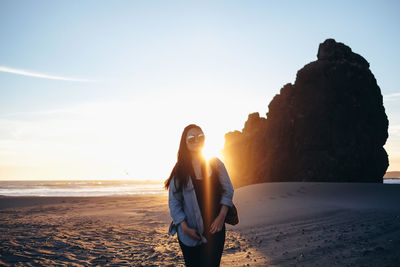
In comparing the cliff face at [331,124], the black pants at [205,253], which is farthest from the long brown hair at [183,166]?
the cliff face at [331,124]

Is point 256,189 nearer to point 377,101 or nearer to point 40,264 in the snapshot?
point 40,264

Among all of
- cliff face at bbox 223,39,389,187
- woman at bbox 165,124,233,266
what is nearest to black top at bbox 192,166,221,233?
woman at bbox 165,124,233,266

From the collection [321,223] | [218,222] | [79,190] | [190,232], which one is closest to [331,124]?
[321,223]

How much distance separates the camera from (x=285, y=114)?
28.4 meters

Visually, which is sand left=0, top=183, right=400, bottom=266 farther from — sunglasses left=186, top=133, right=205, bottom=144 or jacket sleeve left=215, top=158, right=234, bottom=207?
sunglasses left=186, top=133, right=205, bottom=144

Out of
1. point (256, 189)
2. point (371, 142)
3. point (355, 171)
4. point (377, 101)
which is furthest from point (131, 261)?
point (377, 101)

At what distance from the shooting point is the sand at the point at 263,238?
634 cm

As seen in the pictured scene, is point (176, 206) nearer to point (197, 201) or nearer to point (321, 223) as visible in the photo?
point (197, 201)

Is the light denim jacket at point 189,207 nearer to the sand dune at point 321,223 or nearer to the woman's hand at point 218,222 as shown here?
the woman's hand at point 218,222

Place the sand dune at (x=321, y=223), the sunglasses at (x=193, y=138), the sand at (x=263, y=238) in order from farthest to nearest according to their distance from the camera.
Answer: the sand at (x=263, y=238) → the sand dune at (x=321, y=223) → the sunglasses at (x=193, y=138)

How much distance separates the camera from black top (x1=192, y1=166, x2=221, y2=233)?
122 inches

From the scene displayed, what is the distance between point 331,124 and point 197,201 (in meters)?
24.9

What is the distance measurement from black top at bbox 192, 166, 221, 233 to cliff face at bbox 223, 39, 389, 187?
2383cm

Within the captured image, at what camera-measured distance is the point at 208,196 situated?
3.16 meters
